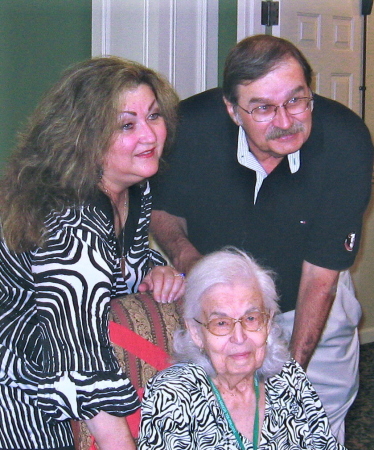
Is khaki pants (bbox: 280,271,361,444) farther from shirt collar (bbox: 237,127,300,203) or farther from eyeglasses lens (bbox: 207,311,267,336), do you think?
eyeglasses lens (bbox: 207,311,267,336)

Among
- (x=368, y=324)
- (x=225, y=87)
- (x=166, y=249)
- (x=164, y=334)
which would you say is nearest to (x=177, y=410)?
(x=164, y=334)

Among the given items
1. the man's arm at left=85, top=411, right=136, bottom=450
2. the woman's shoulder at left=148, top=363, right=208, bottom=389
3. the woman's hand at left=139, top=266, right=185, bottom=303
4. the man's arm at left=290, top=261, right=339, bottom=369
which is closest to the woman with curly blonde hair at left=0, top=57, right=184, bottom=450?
the man's arm at left=85, top=411, right=136, bottom=450

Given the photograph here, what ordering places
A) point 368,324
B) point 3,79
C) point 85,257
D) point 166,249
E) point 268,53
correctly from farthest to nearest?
point 368,324, point 3,79, point 166,249, point 268,53, point 85,257

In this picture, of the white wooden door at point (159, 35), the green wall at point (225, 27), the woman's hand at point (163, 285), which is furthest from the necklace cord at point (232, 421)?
the green wall at point (225, 27)

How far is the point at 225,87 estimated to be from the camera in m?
2.17

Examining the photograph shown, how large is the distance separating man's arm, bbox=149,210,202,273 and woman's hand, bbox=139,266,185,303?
0.25 metres

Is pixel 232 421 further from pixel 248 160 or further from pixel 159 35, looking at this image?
pixel 159 35

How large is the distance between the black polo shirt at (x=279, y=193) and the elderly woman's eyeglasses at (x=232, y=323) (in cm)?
41

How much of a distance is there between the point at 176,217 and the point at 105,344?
922 millimetres

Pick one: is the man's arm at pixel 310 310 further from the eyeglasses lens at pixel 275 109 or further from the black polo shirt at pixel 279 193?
the eyeglasses lens at pixel 275 109

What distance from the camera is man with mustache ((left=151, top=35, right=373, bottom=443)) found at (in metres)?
2.06

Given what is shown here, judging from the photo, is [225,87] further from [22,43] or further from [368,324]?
[368,324]

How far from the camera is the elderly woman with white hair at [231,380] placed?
69.5 inches

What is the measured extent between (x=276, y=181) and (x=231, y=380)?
675 mm
